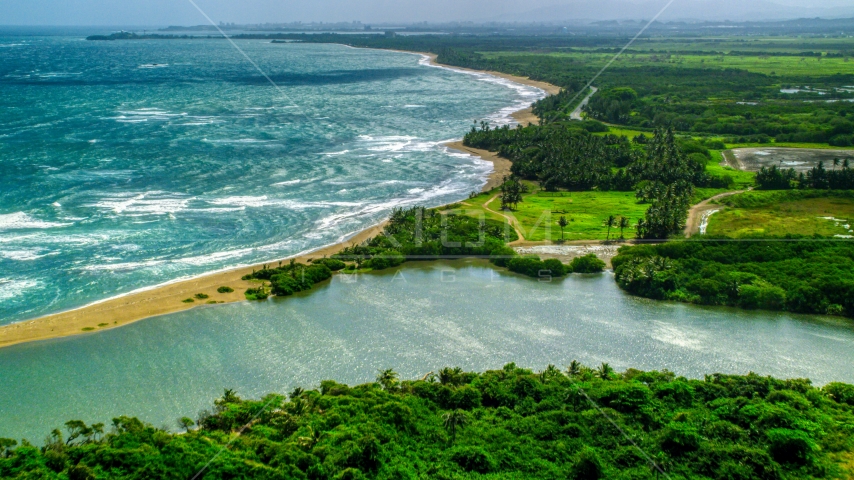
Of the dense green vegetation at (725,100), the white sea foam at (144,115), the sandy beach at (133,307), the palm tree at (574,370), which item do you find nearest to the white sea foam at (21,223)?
the sandy beach at (133,307)

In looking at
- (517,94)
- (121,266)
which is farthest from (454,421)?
(517,94)

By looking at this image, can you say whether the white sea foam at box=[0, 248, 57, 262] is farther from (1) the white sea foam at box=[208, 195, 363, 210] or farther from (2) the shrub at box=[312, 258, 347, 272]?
(2) the shrub at box=[312, 258, 347, 272]

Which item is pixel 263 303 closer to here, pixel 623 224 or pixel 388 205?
pixel 388 205

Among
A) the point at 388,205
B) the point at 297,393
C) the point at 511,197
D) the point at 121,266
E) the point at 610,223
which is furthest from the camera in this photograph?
the point at 388,205

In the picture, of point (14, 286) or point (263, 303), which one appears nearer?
point (263, 303)

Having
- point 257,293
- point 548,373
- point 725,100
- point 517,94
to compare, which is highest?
point 725,100

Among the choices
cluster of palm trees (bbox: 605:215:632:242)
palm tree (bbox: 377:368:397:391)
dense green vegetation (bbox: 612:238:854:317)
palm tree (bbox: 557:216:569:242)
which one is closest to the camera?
palm tree (bbox: 377:368:397:391)

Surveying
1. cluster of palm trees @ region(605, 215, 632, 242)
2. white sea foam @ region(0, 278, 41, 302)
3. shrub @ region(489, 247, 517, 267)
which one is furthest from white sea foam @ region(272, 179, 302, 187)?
cluster of palm trees @ region(605, 215, 632, 242)
